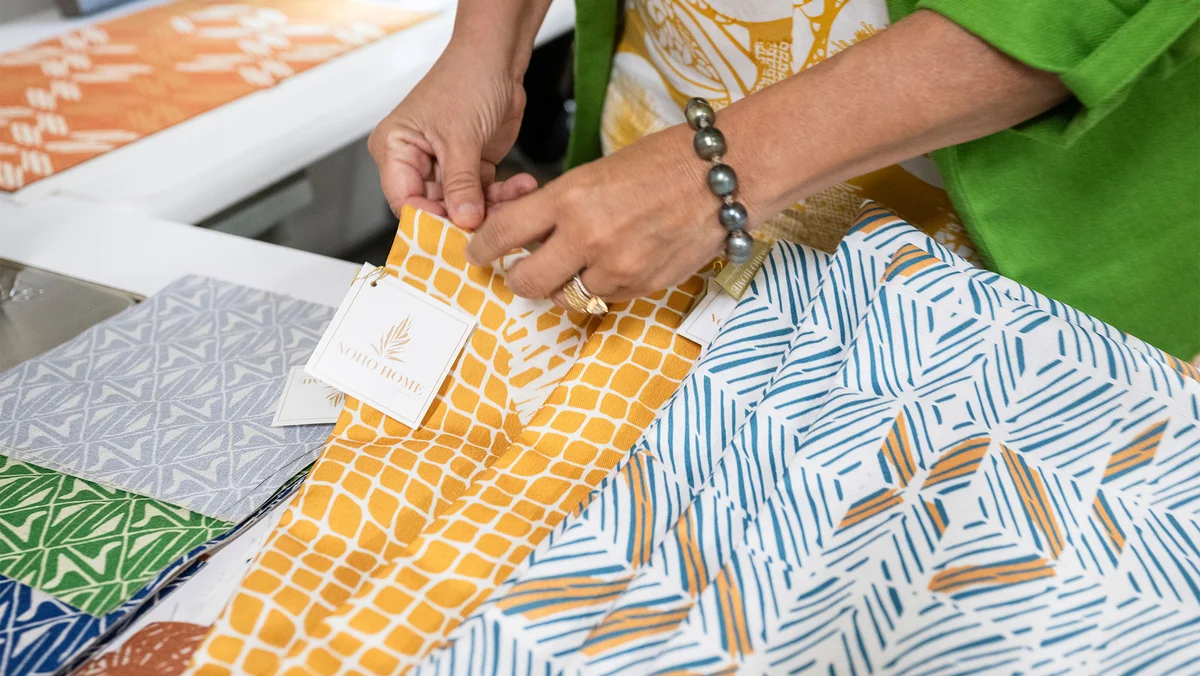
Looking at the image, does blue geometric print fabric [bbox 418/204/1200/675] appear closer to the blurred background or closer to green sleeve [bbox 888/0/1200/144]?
green sleeve [bbox 888/0/1200/144]

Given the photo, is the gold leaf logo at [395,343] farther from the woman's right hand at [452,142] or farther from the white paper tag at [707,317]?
the white paper tag at [707,317]

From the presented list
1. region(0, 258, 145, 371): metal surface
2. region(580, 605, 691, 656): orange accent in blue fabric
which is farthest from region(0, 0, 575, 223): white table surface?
region(580, 605, 691, 656): orange accent in blue fabric

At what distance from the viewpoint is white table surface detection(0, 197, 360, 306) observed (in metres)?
0.88

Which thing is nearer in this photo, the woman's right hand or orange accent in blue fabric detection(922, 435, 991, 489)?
orange accent in blue fabric detection(922, 435, 991, 489)

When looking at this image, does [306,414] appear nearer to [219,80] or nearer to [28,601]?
[28,601]

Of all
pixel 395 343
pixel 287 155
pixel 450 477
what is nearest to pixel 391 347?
pixel 395 343

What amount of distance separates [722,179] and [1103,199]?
30 cm

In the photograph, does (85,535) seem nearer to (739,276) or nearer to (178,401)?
(178,401)

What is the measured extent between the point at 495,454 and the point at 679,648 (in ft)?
0.80

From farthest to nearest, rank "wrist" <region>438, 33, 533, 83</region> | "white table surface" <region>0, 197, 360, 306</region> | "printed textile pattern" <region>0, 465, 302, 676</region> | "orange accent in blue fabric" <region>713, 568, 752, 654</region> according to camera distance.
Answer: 1. "white table surface" <region>0, 197, 360, 306</region>
2. "wrist" <region>438, 33, 533, 83</region>
3. "printed textile pattern" <region>0, 465, 302, 676</region>
4. "orange accent in blue fabric" <region>713, 568, 752, 654</region>

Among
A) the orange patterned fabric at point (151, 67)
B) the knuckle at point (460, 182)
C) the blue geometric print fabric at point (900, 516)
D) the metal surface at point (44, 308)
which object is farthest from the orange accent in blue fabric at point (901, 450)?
the orange patterned fabric at point (151, 67)

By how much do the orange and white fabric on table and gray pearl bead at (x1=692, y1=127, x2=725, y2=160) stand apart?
0.15m

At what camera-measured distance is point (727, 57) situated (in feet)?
2.19

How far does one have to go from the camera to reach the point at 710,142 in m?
0.50
